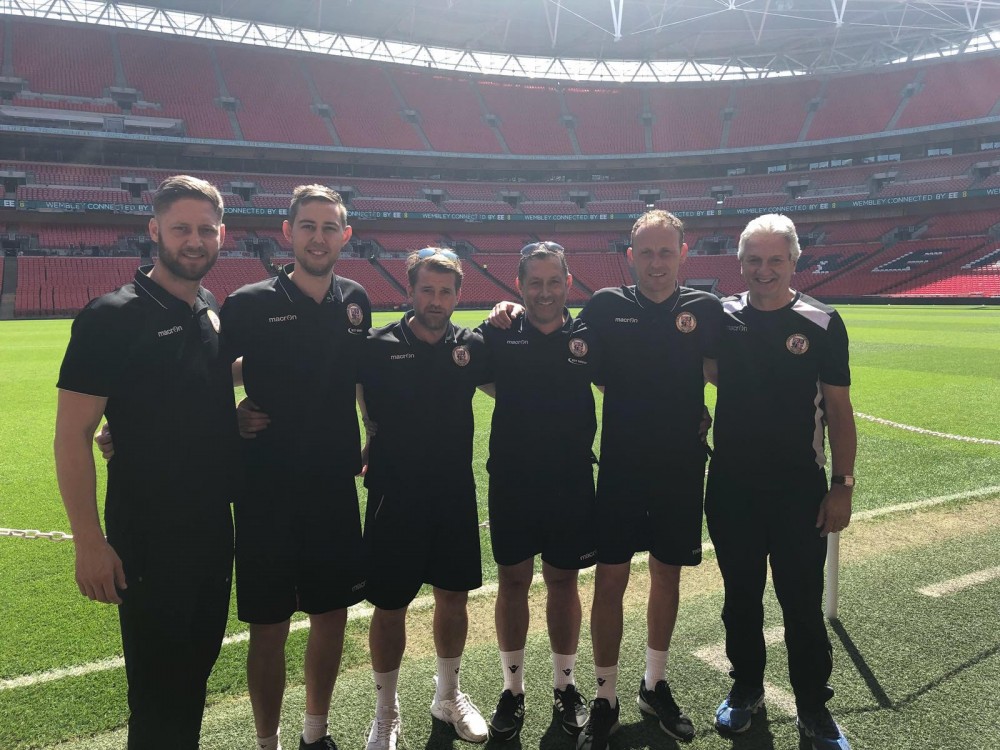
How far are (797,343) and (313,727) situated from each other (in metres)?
2.91

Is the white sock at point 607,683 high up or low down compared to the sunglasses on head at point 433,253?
down

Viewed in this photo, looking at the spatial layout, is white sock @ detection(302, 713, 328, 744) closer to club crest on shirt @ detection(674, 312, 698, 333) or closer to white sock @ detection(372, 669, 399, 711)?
white sock @ detection(372, 669, 399, 711)

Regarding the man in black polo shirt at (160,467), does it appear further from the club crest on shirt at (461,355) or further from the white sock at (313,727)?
the club crest on shirt at (461,355)

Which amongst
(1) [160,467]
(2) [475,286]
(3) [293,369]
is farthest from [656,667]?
(2) [475,286]

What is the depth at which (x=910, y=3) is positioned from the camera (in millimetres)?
39375

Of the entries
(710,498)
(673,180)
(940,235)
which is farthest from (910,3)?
(710,498)

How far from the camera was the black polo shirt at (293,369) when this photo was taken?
2777 mm

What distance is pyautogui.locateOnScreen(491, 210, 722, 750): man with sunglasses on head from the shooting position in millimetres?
3123

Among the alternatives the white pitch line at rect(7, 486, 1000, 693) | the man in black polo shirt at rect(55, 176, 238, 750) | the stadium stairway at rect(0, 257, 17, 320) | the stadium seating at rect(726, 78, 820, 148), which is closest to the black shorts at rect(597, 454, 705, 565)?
the white pitch line at rect(7, 486, 1000, 693)

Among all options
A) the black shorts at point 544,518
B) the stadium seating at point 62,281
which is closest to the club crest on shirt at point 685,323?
the black shorts at point 544,518

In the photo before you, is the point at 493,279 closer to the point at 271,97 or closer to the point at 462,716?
the point at 271,97

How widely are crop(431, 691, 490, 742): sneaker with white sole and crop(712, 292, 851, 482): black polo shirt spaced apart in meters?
1.78

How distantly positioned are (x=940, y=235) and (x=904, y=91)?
46.5ft

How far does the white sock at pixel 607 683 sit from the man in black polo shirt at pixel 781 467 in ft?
1.74
